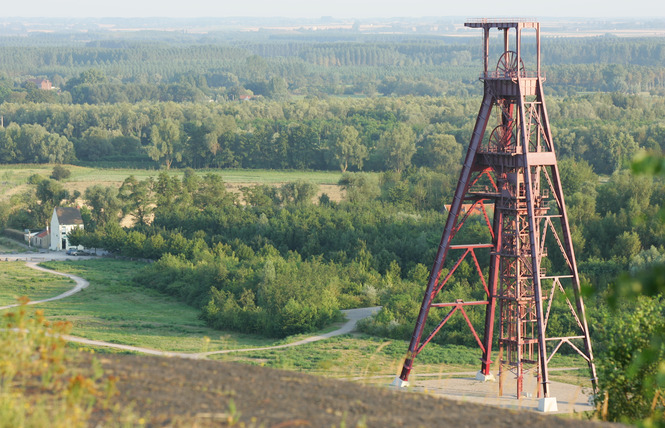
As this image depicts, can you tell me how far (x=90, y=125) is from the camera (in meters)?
131

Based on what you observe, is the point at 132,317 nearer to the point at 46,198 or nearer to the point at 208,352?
the point at 208,352

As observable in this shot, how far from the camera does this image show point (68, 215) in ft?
252

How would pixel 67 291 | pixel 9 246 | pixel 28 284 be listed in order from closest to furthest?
pixel 67 291 < pixel 28 284 < pixel 9 246

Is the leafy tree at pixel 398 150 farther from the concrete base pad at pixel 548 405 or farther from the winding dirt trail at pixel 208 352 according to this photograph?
the concrete base pad at pixel 548 405

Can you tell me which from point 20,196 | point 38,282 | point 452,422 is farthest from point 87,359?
point 20,196

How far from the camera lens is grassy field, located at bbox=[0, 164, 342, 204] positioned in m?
94.9

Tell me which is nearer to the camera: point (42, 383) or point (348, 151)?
point (42, 383)

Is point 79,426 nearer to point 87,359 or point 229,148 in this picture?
point 87,359

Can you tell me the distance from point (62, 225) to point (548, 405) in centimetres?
5726

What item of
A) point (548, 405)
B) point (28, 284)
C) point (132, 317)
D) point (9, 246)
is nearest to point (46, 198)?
point (9, 246)

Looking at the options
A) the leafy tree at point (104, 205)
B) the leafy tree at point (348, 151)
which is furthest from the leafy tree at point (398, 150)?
the leafy tree at point (104, 205)

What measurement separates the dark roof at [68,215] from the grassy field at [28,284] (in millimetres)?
12749

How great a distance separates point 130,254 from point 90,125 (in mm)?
66404

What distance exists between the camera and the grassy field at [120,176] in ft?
311
